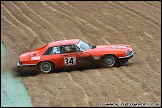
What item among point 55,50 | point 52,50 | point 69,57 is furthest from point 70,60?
point 52,50

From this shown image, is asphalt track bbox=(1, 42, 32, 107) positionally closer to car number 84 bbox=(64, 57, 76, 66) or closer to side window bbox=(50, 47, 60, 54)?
side window bbox=(50, 47, 60, 54)

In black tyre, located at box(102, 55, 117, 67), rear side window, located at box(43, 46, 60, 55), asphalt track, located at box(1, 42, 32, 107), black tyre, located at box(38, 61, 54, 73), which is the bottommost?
asphalt track, located at box(1, 42, 32, 107)

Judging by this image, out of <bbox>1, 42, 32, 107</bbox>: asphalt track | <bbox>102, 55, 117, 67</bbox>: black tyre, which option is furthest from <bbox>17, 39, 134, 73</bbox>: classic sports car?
<bbox>1, 42, 32, 107</bbox>: asphalt track

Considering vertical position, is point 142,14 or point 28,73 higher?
point 142,14

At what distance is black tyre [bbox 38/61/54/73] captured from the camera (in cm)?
1600

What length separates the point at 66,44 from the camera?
52.3 feet

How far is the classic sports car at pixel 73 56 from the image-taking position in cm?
1562

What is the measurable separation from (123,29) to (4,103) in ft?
34.0

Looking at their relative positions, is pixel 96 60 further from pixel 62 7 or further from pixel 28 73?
pixel 62 7

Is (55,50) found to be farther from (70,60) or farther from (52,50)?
(70,60)

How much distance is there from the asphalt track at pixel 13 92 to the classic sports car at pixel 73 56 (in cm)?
76

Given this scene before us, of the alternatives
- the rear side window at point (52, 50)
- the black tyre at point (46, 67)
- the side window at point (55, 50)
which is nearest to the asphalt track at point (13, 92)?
the black tyre at point (46, 67)

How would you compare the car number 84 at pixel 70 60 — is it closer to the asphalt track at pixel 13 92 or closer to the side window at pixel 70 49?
the side window at pixel 70 49

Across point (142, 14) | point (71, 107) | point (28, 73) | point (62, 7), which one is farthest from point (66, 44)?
point (62, 7)
